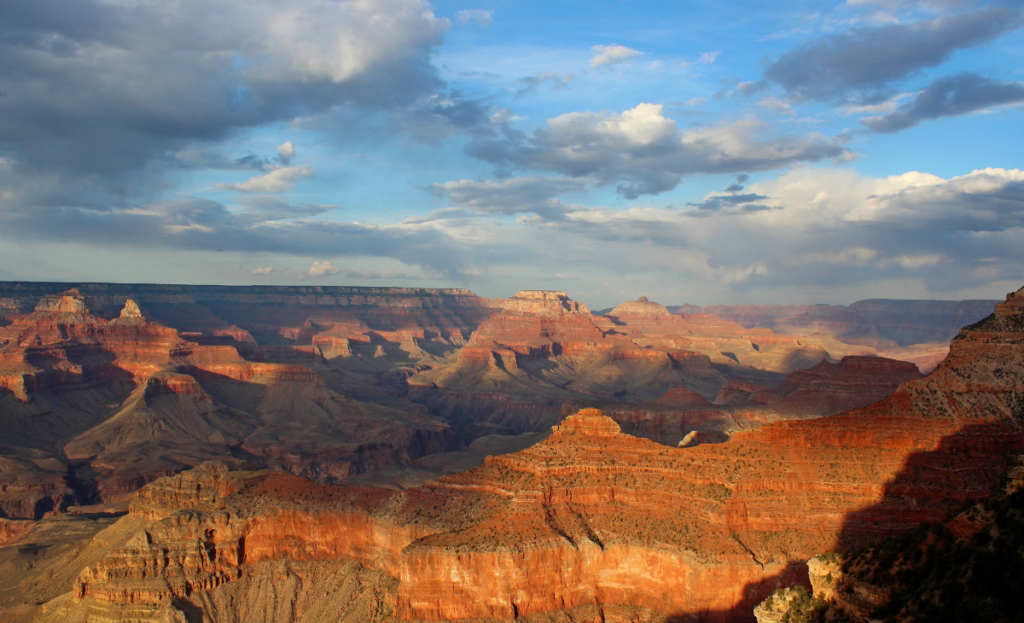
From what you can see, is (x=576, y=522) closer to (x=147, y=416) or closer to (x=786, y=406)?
(x=786, y=406)

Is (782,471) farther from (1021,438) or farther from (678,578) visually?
(1021,438)

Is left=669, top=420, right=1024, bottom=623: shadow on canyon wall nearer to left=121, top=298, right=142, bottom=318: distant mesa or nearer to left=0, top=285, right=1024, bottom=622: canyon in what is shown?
left=0, top=285, right=1024, bottom=622: canyon

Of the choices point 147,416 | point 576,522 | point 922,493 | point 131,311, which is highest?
point 131,311

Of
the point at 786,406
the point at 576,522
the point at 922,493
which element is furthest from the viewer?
the point at 786,406

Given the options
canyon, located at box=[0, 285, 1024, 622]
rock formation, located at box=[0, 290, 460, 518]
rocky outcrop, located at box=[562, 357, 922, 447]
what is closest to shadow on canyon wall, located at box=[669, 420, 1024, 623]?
canyon, located at box=[0, 285, 1024, 622]

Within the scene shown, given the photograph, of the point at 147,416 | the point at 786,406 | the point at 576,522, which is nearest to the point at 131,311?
the point at 147,416

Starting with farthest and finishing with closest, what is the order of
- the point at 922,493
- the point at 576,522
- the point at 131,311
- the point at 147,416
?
the point at 131,311
the point at 147,416
the point at 576,522
the point at 922,493

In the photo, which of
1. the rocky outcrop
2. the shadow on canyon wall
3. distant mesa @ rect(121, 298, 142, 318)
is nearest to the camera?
the shadow on canyon wall

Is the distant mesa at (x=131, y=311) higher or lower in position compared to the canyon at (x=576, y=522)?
higher

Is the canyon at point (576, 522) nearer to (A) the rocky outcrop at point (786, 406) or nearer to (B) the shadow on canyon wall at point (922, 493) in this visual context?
(B) the shadow on canyon wall at point (922, 493)

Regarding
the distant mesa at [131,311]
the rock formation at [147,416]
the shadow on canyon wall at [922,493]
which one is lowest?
the rock formation at [147,416]

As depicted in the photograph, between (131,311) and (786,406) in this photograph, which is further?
(131,311)

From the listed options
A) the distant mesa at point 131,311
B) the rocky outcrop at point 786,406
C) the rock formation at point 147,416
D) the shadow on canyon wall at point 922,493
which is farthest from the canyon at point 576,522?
the distant mesa at point 131,311

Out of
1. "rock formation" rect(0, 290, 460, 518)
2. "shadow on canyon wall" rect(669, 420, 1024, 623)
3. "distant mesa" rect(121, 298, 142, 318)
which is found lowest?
"rock formation" rect(0, 290, 460, 518)
